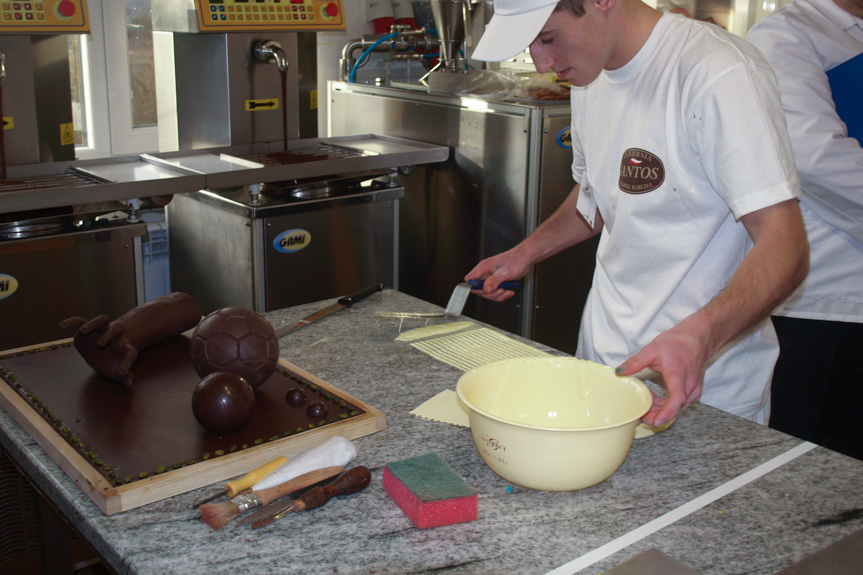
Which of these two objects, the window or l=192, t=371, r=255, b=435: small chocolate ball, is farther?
the window

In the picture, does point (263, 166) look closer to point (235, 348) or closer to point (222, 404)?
point (235, 348)

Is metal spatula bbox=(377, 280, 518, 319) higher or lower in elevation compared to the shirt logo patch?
lower

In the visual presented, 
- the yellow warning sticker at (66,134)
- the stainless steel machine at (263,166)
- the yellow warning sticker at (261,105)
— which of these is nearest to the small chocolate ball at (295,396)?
the stainless steel machine at (263,166)

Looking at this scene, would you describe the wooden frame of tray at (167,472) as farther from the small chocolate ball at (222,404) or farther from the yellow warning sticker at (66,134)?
the yellow warning sticker at (66,134)

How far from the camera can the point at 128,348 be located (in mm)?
1333

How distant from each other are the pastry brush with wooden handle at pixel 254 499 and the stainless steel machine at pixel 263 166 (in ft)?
5.51

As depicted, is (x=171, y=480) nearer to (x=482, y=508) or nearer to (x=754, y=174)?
(x=482, y=508)

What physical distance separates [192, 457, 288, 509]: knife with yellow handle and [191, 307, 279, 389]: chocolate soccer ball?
0.72 feet

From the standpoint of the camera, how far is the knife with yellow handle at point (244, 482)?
1034mm

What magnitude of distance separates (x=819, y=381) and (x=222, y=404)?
1475 mm

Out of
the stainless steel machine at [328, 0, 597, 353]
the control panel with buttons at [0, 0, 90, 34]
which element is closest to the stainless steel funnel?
the stainless steel machine at [328, 0, 597, 353]

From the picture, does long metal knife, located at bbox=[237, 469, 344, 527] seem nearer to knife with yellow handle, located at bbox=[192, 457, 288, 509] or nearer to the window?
knife with yellow handle, located at bbox=[192, 457, 288, 509]

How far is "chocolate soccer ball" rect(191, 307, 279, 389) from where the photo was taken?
125cm

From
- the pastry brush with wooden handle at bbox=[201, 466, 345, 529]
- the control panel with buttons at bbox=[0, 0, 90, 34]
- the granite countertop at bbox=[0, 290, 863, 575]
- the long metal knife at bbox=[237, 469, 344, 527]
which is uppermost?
the control panel with buttons at bbox=[0, 0, 90, 34]
